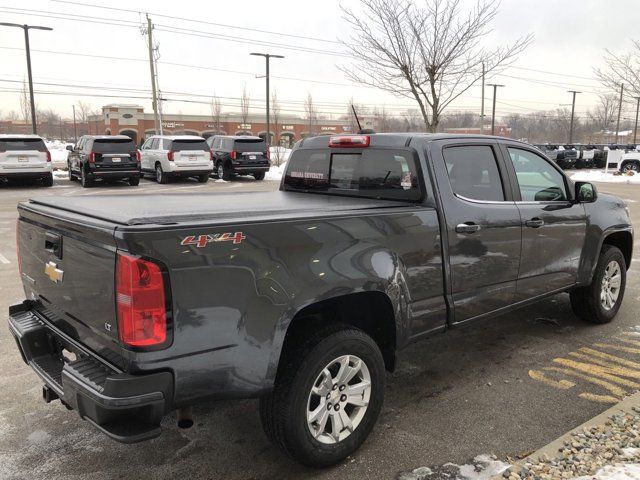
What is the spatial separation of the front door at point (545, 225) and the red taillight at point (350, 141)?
1155 mm

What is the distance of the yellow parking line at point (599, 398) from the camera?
147 inches

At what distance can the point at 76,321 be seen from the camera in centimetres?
269

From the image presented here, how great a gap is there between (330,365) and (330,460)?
0.52m

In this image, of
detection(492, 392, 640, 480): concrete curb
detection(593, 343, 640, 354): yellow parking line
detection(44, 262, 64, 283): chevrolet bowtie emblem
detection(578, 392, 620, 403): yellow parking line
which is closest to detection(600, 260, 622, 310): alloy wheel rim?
detection(593, 343, 640, 354): yellow parking line

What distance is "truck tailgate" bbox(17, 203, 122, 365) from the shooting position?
7.73ft

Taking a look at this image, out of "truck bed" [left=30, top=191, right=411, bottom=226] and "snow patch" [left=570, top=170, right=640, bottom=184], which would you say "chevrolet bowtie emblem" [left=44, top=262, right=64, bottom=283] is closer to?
"truck bed" [left=30, top=191, right=411, bottom=226]

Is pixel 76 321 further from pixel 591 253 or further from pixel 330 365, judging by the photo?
pixel 591 253

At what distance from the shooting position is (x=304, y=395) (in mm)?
2725

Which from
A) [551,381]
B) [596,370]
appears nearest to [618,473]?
[551,381]

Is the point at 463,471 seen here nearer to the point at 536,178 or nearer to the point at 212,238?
the point at 212,238

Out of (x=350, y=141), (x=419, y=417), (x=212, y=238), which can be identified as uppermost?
(x=350, y=141)

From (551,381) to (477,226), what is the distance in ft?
4.60

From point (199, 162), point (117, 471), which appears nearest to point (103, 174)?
point (199, 162)

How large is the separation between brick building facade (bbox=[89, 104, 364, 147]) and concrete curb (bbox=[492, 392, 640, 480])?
69228 millimetres
